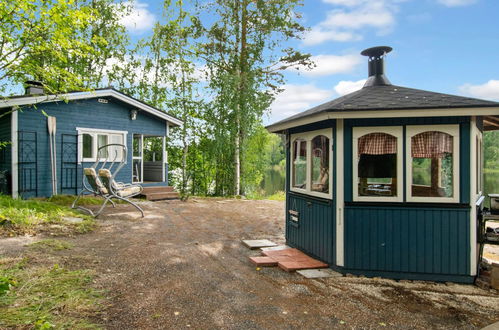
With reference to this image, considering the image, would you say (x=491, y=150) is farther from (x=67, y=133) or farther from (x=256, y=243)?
(x=67, y=133)

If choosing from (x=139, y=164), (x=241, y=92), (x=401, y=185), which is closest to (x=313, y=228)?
(x=401, y=185)

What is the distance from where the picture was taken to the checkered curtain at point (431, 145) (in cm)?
396

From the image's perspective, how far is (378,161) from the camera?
4.26 m

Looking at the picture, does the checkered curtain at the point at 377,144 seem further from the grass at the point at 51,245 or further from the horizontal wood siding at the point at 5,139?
the horizontal wood siding at the point at 5,139

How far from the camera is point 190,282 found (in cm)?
362

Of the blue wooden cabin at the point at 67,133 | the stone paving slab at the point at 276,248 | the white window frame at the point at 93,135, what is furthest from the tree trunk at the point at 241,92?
the stone paving slab at the point at 276,248

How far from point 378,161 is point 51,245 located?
460 cm

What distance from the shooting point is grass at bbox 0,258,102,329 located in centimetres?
249

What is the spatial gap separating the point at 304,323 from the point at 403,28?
955 cm

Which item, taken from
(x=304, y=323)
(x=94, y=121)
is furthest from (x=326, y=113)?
(x=94, y=121)

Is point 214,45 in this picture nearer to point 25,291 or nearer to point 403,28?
point 403,28

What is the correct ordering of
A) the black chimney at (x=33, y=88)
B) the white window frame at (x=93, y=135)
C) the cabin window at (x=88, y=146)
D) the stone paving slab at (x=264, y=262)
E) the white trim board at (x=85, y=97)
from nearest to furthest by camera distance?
the stone paving slab at (x=264, y=262)
the white trim board at (x=85, y=97)
the black chimney at (x=33, y=88)
the white window frame at (x=93, y=135)
the cabin window at (x=88, y=146)

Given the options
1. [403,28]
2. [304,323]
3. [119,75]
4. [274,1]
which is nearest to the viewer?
[304,323]

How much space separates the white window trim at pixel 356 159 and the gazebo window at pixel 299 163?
93cm
